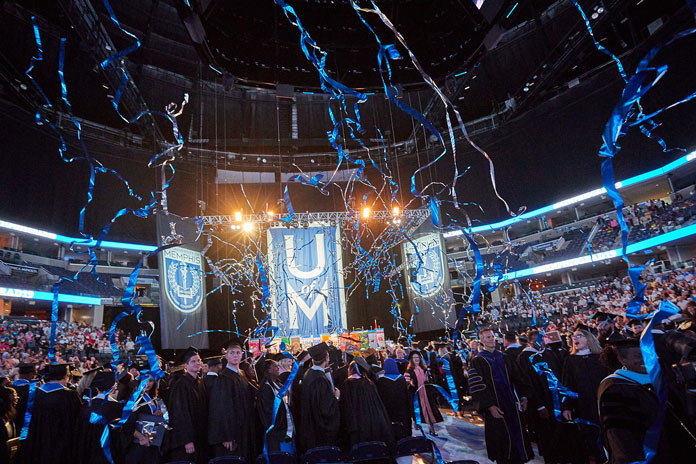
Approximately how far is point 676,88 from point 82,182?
25.3 metres

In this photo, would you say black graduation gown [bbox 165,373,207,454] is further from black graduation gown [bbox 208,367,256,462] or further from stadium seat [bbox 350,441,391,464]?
stadium seat [bbox 350,441,391,464]

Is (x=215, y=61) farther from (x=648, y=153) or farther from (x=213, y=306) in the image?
(x=648, y=153)

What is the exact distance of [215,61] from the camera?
7527 mm

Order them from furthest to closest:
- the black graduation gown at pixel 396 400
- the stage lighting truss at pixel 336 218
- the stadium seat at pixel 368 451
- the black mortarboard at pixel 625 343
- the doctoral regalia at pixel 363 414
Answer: the stage lighting truss at pixel 336 218 → the black graduation gown at pixel 396 400 → the doctoral regalia at pixel 363 414 → the stadium seat at pixel 368 451 → the black mortarboard at pixel 625 343

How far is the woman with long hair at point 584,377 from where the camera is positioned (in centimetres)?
401

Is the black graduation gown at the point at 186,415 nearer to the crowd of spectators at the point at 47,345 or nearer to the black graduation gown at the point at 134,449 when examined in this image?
the black graduation gown at the point at 134,449

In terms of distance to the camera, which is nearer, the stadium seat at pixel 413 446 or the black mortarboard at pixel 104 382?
the stadium seat at pixel 413 446

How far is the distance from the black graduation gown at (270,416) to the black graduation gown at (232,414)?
14 cm

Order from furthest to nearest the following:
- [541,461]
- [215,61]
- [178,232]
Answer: [178,232] < [215,61] < [541,461]

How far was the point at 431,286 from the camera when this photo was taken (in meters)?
16.4

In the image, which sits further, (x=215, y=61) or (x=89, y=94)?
(x=89, y=94)

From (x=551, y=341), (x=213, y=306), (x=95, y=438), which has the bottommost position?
(x=95, y=438)

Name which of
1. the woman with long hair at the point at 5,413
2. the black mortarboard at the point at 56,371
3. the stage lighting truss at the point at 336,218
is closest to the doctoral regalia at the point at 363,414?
the black mortarboard at the point at 56,371

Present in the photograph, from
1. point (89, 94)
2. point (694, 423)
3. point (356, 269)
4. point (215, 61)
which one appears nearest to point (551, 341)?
point (694, 423)
